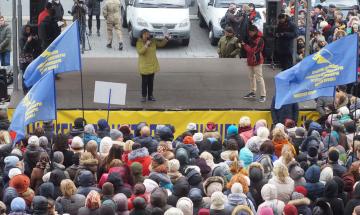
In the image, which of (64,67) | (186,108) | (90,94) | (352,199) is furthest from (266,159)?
(90,94)

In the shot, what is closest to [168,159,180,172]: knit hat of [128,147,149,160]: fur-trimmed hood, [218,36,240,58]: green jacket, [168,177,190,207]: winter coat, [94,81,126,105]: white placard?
[168,177,190,207]: winter coat

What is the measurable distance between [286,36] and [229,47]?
7.44ft

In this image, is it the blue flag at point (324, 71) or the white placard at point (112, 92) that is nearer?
the blue flag at point (324, 71)

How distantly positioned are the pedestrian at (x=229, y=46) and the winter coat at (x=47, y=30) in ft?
13.5

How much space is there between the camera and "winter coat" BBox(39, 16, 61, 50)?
21.0 meters

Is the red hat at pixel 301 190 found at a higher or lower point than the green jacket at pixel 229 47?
higher

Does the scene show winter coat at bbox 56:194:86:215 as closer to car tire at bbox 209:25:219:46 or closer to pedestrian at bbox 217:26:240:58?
pedestrian at bbox 217:26:240:58

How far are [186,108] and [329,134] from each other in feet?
14.0

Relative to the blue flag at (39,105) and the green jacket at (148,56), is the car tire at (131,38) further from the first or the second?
the blue flag at (39,105)

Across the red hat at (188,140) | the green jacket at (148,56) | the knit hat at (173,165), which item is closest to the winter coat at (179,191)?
the knit hat at (173,165)

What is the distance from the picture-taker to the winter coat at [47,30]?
21.0 m

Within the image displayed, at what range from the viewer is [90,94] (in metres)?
20.7

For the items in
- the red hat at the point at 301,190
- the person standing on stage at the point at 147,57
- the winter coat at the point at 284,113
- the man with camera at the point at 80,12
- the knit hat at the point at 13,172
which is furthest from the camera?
the man with camera at the point at 80,12

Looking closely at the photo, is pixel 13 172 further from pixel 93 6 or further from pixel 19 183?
pixel 93 6
